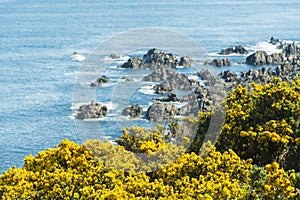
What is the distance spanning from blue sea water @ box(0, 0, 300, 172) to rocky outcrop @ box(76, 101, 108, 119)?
51.0 inches

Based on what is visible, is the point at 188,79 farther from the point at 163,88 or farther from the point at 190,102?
the point at 190,102

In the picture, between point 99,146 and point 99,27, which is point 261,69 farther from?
point 99,146

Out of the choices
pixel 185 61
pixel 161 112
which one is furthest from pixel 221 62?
pixel 161 112

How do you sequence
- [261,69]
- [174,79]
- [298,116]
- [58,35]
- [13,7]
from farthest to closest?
1. [13,7]
2. [58,35]
3. [261,69]
4. [174,79]
5. [298,116]

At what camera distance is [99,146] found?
1811 centimetres

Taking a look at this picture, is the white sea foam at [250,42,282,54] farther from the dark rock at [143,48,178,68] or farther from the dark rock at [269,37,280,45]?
the dark rock at [143,48,178,68]

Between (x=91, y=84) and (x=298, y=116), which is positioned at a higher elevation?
(x=298, y=116)

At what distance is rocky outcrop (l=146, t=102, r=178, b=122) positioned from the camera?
33.2m

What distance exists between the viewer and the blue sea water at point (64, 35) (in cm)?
Answer: 4063

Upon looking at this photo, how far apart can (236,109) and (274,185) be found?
205 inches

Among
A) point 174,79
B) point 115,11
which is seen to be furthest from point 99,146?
point 115,11

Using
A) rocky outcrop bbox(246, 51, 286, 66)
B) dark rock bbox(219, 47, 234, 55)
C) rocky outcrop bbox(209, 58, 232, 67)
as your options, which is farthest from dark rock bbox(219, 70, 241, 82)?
dark rock bbox(219, 47, 234, 55)

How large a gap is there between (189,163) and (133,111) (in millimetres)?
18547

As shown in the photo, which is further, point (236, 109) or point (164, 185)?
point (236, 109)
